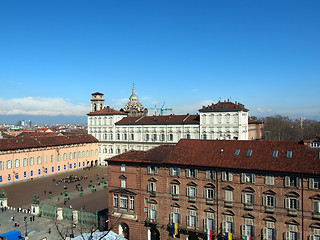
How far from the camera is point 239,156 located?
3256 centimetres

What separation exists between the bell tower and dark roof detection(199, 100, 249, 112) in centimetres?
4163

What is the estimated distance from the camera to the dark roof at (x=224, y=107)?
7369 cm

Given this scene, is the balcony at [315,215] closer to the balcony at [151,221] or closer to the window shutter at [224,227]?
the window shutter at [224,227]

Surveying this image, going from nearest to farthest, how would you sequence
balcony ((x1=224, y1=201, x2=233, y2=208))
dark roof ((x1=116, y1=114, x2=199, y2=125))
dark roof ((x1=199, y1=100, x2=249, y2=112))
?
1. balcony ((x1=224, y1=201, x2=233, y2=208))
2. dark roof ((x1=199, y1=100, x2=249, y2=112))
3. dark roof ((x1=116, y1=114, x2=199, y2=125))

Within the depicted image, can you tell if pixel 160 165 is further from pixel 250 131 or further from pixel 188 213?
pixel 250 131

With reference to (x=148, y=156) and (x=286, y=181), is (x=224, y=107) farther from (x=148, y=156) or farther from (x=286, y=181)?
(x=286, y=181)

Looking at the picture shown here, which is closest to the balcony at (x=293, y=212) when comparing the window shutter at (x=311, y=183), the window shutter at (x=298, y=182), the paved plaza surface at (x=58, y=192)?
the window shutter at (x=298, y=182)

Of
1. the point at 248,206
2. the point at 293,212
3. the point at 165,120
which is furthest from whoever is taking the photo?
the point at 165,120

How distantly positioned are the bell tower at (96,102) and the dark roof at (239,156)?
67786 mm

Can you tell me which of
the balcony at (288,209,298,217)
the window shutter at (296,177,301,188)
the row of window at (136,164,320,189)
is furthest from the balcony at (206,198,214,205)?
the window shutter at (296,177,301,188)

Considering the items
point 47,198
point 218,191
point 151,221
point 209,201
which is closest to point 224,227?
point 209,201

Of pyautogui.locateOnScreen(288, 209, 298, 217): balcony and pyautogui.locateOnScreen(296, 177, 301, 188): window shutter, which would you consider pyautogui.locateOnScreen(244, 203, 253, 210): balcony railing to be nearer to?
pyautogui.locateOnScreen(288, 209, 298, 217): balcony

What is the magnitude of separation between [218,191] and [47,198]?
35.0 metres

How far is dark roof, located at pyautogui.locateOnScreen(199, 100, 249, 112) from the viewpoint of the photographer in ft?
242
